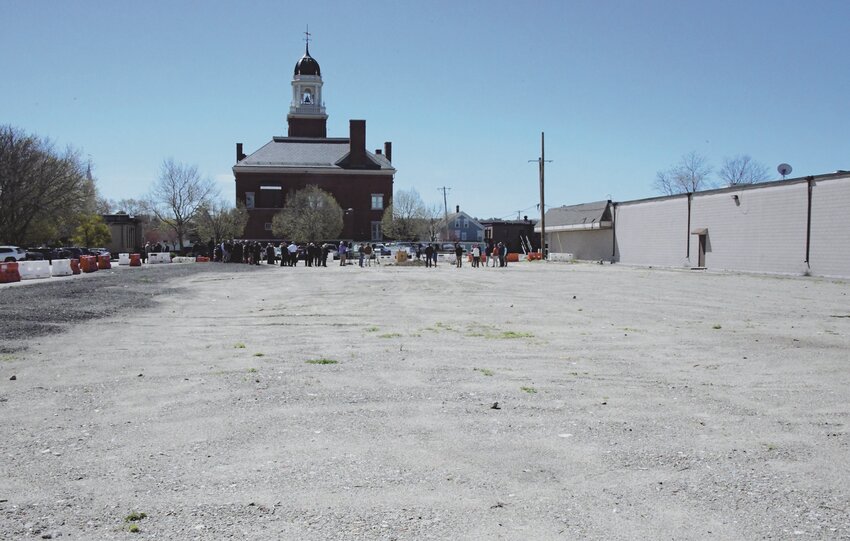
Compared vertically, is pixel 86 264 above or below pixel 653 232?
below

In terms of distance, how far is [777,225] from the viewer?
3822cm

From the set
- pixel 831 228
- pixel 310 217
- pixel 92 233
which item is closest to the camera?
pixel 831 228

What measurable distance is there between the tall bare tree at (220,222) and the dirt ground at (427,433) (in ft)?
244

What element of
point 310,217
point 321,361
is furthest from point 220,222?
point 321,361

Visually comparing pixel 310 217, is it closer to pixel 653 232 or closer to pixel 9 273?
pixel 653 232

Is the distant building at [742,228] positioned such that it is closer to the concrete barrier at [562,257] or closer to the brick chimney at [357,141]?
the concrete barrier at [562,257]

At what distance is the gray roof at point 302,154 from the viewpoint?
94750 millimetres

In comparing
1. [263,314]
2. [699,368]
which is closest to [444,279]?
[263,314]

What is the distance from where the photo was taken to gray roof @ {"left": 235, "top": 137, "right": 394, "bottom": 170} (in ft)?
311

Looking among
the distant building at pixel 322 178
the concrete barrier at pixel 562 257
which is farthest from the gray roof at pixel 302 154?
the concrete barrier at pixel 562 257

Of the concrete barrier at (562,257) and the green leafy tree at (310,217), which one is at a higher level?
the green leafy tree at (310,217)

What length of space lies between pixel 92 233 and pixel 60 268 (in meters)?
56.1

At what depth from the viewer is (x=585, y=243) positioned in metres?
64.3

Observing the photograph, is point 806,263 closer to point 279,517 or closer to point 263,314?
point 263,314
